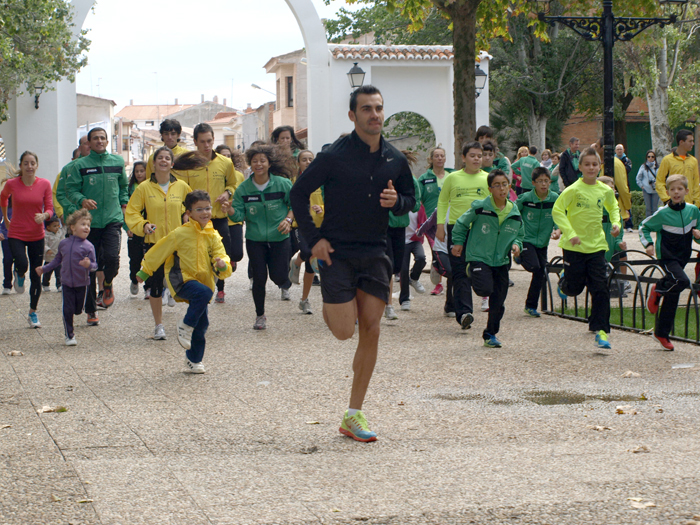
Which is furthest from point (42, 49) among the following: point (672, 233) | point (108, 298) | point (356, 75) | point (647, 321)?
point (672, 233)

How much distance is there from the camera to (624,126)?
1538 inches

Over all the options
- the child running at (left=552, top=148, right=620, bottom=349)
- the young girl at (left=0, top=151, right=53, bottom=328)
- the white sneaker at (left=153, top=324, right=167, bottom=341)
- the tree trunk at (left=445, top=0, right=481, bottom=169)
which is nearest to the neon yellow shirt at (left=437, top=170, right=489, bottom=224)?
the child running at (left=552, top=148, right=620, bottom=349)

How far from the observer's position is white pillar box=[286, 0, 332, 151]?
24.5 m

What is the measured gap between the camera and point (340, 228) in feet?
16.7

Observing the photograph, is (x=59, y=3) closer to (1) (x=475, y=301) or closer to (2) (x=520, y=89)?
(1) (x=475, y=301)

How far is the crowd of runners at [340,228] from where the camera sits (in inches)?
201

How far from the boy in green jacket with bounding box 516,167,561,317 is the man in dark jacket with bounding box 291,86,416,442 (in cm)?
535

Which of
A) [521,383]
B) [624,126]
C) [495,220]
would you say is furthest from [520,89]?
[521,383]

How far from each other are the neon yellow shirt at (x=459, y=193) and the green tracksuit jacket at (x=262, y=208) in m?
1.70

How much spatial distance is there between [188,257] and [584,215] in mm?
3708

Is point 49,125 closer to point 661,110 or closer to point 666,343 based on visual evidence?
point 666,343

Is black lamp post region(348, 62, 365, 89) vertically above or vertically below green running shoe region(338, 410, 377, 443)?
above

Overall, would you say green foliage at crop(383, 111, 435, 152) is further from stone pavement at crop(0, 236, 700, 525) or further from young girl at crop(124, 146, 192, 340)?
stone pavement at crop(0, 236, 700, 525)

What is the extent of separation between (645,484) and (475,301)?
737 centimetres
